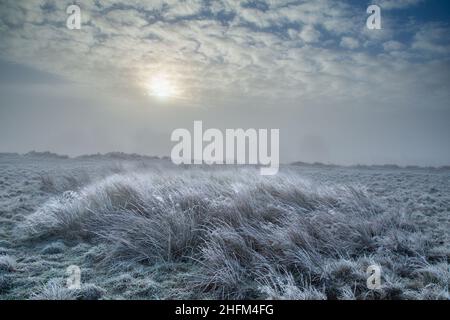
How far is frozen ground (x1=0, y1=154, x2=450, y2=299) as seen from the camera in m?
4.07

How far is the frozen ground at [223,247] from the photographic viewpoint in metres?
4.07

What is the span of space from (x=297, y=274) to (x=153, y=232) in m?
2.38

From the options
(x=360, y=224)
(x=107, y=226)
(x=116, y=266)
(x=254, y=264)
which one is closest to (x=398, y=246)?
(x=360, y=224)

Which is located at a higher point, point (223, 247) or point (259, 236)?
point (259, 236)

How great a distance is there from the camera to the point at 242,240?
4938 millimetres

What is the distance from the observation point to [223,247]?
4848mm

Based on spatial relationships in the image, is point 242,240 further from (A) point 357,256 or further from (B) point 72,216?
(B) point 72,216

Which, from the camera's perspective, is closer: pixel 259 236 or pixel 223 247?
pixel 223 247

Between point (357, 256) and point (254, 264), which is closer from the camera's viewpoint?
point (254, 264)

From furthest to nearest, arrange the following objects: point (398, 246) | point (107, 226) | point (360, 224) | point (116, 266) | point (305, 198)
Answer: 1. point (305, 198)
2. point (107, 226)
3. point (360, 224)
4. point (398, 246)
5. point (116, 266)
